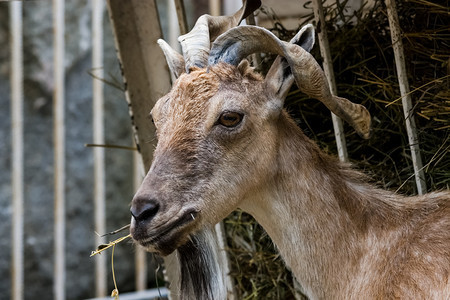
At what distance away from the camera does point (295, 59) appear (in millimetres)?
3594

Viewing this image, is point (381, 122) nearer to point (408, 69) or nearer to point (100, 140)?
point (408, 69)

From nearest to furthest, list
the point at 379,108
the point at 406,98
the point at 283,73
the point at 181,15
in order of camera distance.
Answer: the point at 283,73 → the point at 406,98 → the point at 379,108 → the point at 181,15

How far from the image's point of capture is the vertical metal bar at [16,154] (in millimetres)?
8305

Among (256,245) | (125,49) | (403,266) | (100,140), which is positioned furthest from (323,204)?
(100,140)

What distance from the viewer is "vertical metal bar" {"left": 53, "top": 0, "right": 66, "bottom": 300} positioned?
8.41m

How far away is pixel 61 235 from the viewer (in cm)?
841

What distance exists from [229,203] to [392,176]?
1.68 m

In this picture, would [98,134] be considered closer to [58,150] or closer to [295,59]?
[58,150]

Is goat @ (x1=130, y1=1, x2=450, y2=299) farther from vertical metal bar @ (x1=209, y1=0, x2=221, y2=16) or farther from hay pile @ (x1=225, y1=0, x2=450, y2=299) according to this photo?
vertical metal bar @ (x1=209, y1=0, x2=221, y2=16)

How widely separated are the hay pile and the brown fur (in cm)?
58

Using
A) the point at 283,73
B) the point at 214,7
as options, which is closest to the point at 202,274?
the point at 283,73

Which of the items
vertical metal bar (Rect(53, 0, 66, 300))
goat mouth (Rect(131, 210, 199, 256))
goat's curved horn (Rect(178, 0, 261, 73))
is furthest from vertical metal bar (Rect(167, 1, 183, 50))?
goat mouth (Rect(131, 210, 199, 256))

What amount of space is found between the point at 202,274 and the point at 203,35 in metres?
1.35

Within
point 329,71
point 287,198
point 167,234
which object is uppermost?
point 329,71
